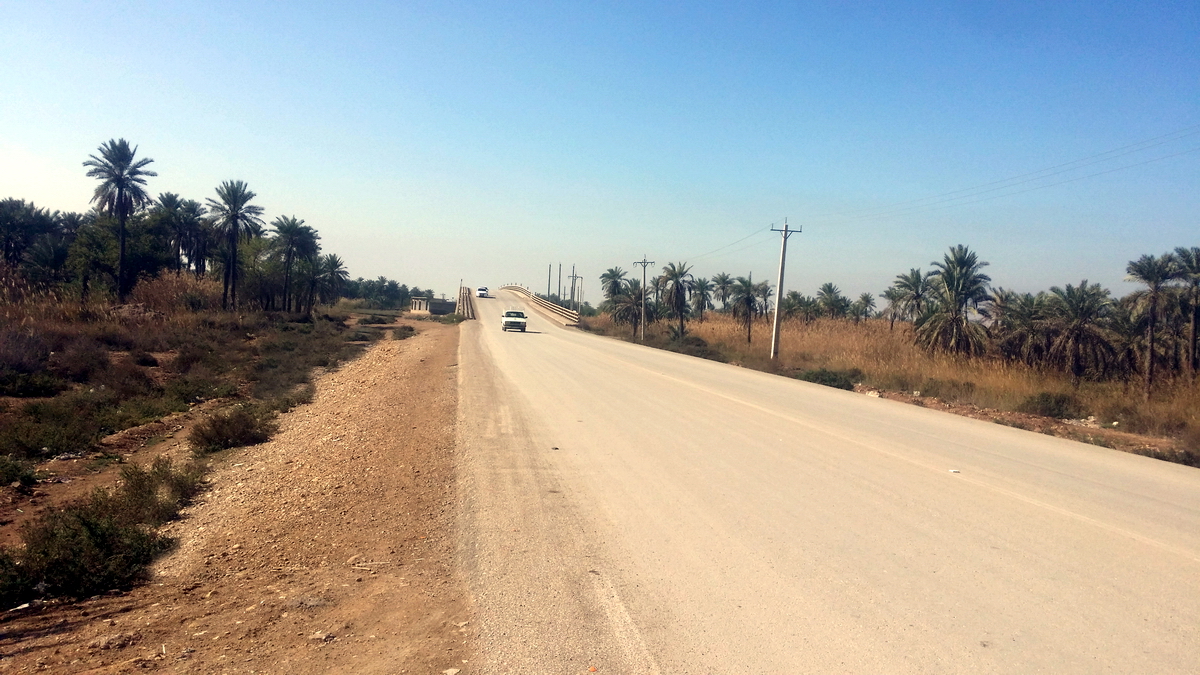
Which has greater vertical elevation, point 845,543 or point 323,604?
point 845,543

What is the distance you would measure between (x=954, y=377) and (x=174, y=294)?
156 feet

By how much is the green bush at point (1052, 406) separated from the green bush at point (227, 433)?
19.4 m

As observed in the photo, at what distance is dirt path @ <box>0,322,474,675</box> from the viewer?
175 inches

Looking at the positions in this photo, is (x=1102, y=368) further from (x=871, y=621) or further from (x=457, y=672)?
(x=457, y=672)

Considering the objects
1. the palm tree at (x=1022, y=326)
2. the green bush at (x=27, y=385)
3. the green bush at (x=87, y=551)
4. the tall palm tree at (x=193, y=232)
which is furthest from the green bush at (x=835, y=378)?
the tall palm tree at (x=193, y=232)

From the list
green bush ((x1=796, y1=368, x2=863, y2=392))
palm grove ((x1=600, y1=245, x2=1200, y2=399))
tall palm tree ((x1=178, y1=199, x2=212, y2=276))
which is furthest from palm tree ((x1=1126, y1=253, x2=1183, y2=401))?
tall palm tree ((x1=178, y1=199, x2=212, y2=276))

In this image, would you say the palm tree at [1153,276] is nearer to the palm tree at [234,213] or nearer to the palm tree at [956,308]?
the palm tree at [956,308]

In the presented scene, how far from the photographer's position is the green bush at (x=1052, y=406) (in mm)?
19547

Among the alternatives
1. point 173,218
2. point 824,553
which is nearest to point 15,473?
point 824,553

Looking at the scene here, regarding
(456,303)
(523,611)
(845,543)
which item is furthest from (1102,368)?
(456,303)

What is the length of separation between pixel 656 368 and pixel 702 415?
42.3ft

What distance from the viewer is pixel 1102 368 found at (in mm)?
34188

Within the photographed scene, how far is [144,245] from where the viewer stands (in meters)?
55.0

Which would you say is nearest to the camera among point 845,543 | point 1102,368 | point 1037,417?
point 845,543
